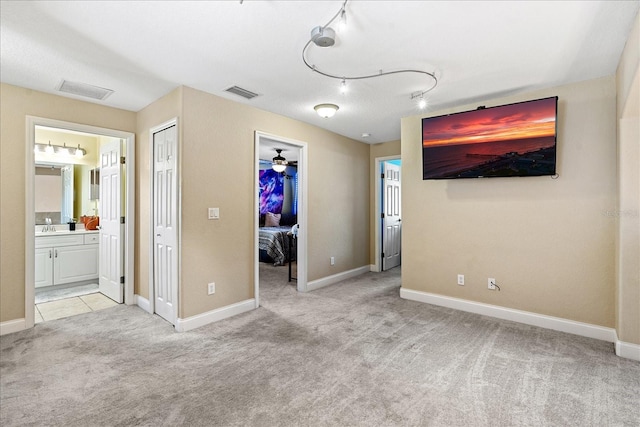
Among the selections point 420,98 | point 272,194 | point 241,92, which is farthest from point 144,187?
point 272,194

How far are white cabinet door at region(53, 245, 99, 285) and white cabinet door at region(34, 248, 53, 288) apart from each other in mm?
45

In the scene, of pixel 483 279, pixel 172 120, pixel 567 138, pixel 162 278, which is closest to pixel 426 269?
pixel 483 279

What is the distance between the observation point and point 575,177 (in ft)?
9.95

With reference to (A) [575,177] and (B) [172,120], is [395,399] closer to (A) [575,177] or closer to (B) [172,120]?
(A) [575,177]

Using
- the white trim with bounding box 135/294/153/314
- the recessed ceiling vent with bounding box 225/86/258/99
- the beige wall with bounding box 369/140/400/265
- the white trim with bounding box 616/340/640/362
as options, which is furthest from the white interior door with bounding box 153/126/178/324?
the white trim with bounding box 616/340/640/362

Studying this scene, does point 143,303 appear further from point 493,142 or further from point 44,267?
point 493,142

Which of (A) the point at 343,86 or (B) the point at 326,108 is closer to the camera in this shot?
(A) the point at 343,86

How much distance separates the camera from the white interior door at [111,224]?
396 cm

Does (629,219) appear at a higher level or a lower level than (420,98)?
lower

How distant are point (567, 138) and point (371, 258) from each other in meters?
3.54

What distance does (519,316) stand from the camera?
3338 millimetres

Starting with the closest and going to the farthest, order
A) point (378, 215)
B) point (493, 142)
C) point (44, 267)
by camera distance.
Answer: point (493, 142) < point (44, 267) < point (378, 215)

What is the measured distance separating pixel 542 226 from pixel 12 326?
5.29 metres

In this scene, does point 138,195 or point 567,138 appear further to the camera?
point 138,195
